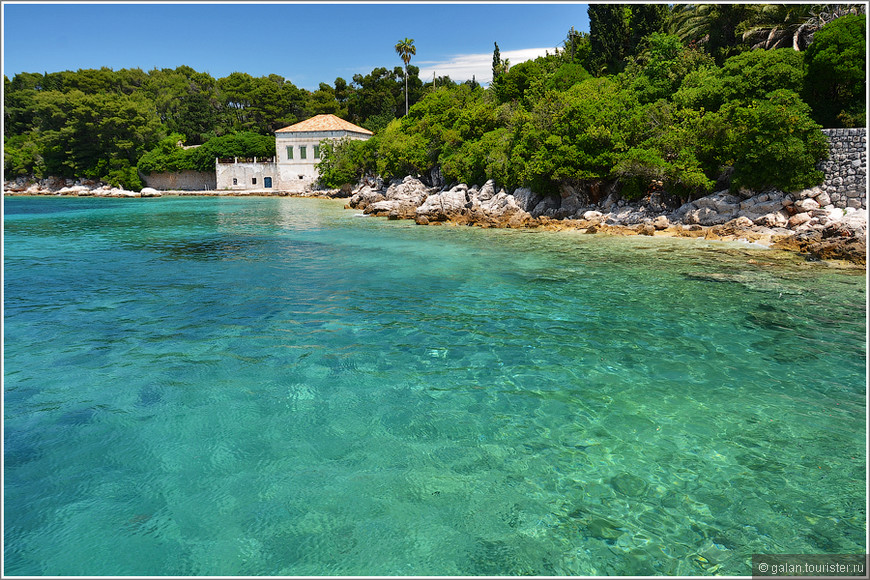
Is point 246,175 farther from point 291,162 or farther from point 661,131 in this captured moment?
point 661,131

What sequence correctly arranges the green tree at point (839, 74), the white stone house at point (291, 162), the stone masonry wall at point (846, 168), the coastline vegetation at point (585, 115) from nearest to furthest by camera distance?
the stone masonry wall at point (846, 168) → the green tree at point (839, 74) → the coastline vegetation at point (585, 115) → the white stone house at point (291, 162)

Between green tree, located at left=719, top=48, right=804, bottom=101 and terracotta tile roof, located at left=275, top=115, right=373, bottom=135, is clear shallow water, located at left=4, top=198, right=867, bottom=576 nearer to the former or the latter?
green tree, located at left=719, top=48, right=804, bottom=101

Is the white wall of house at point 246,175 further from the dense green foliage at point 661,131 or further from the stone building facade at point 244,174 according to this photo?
the dense green foliage at point 661,131

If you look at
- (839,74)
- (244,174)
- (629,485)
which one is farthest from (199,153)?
(629,485)

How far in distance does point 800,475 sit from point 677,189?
21202 millimetres

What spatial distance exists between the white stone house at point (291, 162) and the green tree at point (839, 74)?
148 feet

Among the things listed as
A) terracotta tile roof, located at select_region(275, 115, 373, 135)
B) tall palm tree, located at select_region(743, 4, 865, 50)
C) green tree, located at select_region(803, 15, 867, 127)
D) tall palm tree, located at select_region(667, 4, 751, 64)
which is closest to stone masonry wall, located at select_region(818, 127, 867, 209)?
green tree, located at select_region(803, 15, 867, 127)

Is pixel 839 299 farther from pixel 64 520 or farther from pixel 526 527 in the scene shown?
pixel 64 520

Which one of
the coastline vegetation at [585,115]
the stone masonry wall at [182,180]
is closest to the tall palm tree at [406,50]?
the coastline vegetation at [585,115]

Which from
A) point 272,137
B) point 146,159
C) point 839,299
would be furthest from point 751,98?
point 146,159

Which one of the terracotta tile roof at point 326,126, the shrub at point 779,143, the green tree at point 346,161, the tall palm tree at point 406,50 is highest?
the tall palm tree at point 406,50

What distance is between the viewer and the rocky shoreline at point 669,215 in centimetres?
1695

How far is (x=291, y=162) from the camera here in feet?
203

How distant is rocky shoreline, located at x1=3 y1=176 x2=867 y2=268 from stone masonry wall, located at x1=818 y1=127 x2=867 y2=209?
0.36 m
